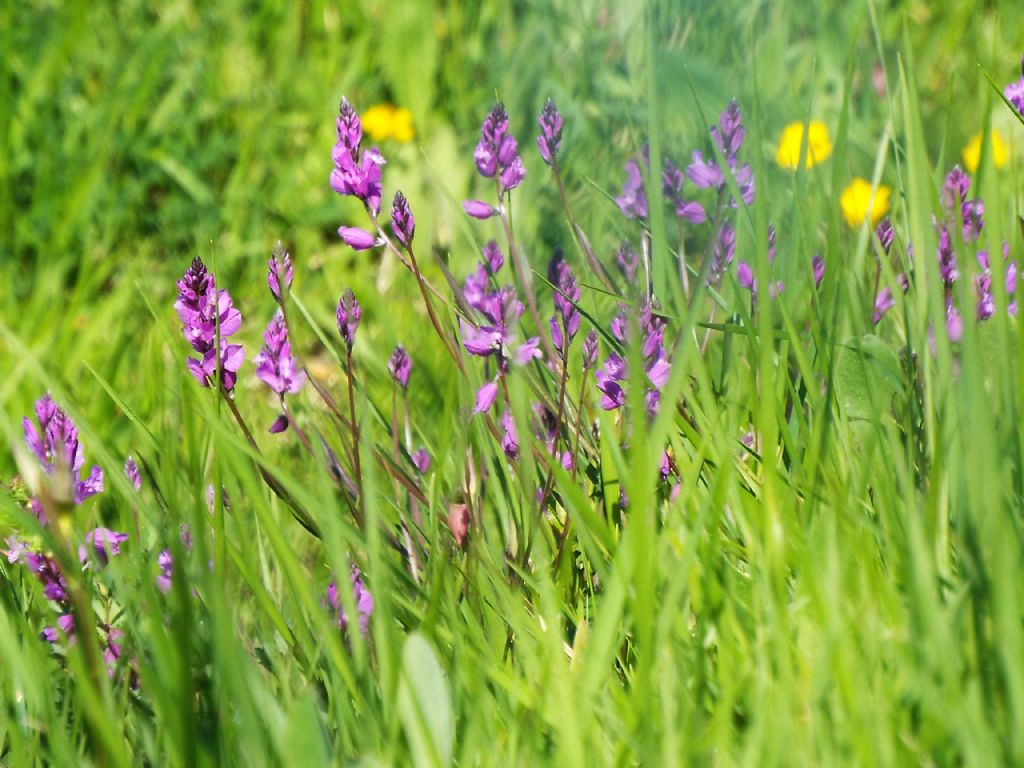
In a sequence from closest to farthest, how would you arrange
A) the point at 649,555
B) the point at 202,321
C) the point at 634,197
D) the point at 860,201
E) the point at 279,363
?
the point at 649,555 < the point at 202,321 < the point at 279,363 < the point at 634,197 < the point at 860,201

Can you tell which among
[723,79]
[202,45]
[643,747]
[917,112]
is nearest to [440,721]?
[643,747]

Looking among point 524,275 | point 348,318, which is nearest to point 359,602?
point 348,318

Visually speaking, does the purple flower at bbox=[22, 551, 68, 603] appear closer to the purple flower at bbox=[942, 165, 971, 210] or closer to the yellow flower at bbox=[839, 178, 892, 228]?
the purple flower at bbox=[942, 165, 971, 210]

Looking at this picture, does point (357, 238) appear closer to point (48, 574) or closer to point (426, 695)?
point (48, 574)

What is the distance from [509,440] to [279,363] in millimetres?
272

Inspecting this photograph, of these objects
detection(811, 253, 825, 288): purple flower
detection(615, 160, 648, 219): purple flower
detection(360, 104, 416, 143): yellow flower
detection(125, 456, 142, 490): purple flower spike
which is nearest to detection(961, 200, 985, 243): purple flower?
detection(811, 253, 825, 288): purple flower

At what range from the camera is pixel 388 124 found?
3.47 meters

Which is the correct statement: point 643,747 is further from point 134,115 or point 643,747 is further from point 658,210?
point 134,115

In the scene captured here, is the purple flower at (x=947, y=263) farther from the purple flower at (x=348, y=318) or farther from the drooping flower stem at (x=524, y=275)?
the purple flower at (x=348, y=318)

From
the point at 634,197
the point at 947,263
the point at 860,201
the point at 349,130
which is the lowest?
the point at 947,263

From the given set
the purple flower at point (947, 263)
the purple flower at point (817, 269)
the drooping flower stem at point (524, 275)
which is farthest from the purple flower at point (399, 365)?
the purple flower at point (947, 263)

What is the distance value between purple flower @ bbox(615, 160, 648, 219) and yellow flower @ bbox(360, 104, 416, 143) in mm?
1829

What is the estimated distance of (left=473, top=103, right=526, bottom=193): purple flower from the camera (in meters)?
1.43

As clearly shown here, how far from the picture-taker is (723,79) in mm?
2293
